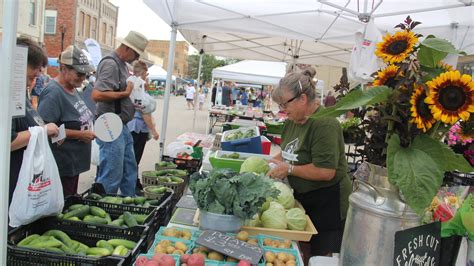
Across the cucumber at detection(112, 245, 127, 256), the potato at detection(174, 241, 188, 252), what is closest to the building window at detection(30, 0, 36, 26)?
the cucumber at detection(112, 245, 127, 256)

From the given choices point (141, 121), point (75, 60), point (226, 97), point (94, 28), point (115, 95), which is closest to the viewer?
point (75, 60)

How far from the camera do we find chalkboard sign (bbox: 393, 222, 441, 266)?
1.20 metres

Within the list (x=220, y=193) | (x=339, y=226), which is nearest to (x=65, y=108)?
(x=220, y=193)

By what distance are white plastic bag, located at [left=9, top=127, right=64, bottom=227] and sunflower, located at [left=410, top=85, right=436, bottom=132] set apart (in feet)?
7.23

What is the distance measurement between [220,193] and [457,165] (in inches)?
42.2

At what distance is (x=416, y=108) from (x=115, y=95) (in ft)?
11.2

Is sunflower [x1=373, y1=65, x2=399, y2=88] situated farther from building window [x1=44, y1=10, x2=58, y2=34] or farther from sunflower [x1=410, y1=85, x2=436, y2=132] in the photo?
building window [x1=44, y1=10, x2=58, y2=34]

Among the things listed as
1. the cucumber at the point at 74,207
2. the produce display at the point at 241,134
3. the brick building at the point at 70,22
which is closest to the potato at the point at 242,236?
the cucumber at the point at 74,207

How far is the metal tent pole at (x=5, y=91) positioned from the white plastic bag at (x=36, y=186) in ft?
2.86

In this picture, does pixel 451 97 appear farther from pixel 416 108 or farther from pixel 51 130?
pixel 51 130

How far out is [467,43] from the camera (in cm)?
568

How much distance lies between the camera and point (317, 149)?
8.09ft

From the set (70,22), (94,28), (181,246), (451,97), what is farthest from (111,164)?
(94,28)

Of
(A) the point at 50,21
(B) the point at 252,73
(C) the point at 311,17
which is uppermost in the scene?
(A) the point at 50,21
